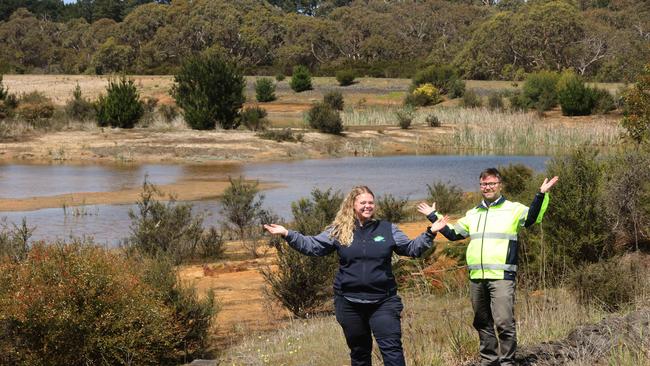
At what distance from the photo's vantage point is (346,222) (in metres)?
6.95

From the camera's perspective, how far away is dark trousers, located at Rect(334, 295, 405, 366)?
266 inches

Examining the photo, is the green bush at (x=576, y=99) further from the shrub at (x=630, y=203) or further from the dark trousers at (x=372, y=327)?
the dark trousers at (x=372, y=327)

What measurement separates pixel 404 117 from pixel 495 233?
1607 inches

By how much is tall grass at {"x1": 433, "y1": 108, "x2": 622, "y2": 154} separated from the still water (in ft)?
12.5

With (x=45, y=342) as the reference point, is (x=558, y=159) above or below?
above

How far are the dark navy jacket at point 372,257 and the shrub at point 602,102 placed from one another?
146 ft

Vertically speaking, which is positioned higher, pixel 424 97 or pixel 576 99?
pixel 576 99

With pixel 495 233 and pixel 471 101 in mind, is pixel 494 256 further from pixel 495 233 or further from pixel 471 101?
pixel 471 101

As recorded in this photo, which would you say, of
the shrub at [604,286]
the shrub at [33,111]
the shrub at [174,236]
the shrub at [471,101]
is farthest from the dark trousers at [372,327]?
the shrub at [471,101]

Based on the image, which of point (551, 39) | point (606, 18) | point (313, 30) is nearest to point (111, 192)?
point (551, 39)

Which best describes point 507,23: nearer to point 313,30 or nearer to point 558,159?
point 313,30

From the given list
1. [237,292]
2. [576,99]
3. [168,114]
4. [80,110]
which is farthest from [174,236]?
[576,99]

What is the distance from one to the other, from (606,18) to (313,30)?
33.0 metres

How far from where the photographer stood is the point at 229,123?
144 feet
